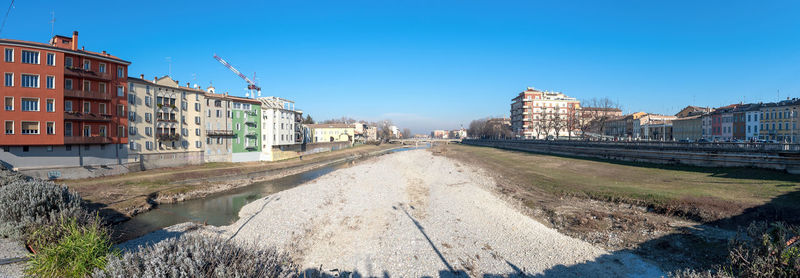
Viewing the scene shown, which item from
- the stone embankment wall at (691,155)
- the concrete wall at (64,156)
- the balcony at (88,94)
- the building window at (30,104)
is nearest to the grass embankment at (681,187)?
the stone embankment wall at (691,155)

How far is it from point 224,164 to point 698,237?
196ft

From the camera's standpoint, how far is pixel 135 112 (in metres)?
43.9

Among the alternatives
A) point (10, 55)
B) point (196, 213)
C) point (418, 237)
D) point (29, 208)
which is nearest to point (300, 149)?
point (10, 55)

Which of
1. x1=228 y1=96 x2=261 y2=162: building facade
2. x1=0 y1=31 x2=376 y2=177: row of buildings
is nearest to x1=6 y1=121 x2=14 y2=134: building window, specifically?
x1=0 y1=31 x2=376 y2=177: row of buildings

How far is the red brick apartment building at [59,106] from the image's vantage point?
32.7 metres

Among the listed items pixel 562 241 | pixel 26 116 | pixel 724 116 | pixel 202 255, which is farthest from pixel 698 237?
pixel 724 116

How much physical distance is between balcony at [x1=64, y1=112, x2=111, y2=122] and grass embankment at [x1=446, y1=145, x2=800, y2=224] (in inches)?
2010

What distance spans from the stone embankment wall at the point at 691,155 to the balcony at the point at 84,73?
72.0m

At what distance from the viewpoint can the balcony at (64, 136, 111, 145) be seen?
35.8 metres

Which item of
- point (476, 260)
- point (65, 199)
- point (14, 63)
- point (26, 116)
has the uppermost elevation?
point (14, 63)

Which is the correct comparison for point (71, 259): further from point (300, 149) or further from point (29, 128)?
point (300, 149)

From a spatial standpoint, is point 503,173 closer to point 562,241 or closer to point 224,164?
point 562,241

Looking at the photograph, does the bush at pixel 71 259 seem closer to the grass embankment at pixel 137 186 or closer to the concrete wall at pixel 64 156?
the grass embankment at pixel 137 186

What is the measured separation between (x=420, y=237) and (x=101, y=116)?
150 ft
